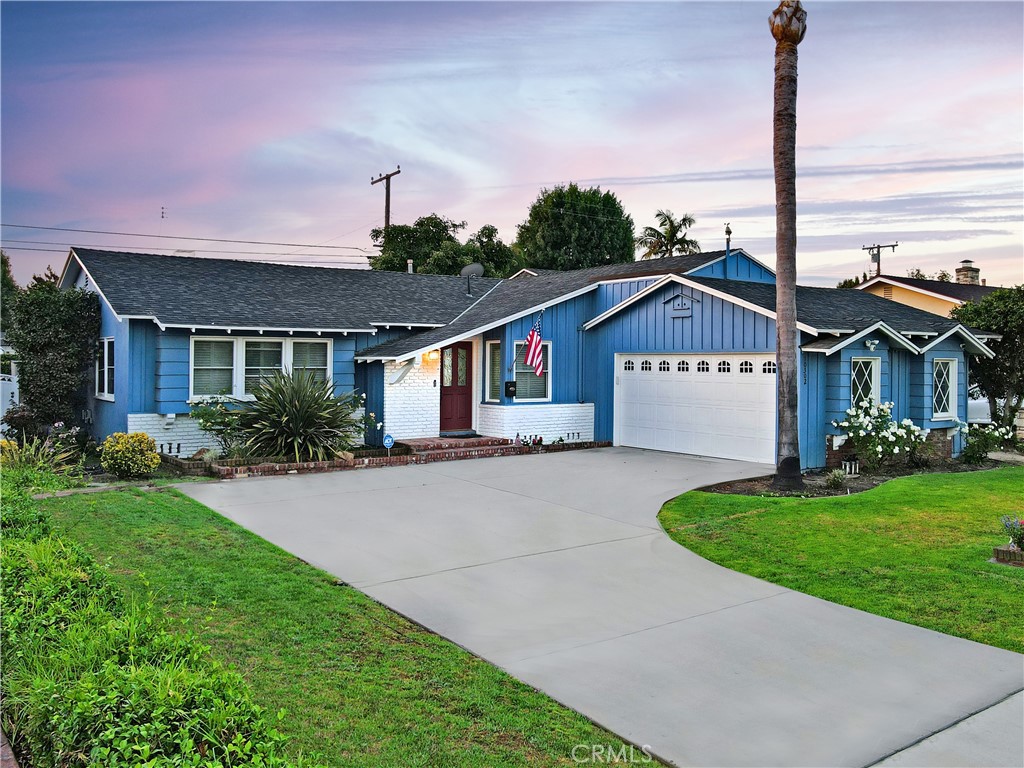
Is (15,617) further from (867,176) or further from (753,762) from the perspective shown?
(867,176)

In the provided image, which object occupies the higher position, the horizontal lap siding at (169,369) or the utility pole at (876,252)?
the utility pole at (876,252)

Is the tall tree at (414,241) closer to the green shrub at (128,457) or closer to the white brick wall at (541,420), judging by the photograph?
the white brick wall at (541,420)

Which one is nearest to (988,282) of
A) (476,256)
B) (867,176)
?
(476,256)

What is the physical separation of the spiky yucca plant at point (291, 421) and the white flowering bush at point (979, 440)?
13413 millimetres

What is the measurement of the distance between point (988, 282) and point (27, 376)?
1899 inches

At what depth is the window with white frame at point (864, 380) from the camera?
14852 millimetres

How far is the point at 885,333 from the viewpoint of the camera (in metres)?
15.1

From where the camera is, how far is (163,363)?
1466 cm

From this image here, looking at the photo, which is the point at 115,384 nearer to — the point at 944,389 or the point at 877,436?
the point at 877,436

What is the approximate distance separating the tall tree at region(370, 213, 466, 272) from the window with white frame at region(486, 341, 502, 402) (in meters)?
22.9

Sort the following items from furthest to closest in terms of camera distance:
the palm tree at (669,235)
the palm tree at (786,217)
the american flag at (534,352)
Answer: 1. the palm tree at (669,235)
2. the american flag at (534,352)
3. the palm tree at (786,217)

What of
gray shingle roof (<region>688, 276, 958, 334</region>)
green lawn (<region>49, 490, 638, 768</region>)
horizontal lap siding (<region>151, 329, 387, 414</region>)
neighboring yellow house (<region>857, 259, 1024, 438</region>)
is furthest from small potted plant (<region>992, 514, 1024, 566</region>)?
neighboring yellow house (<region>857, 259, 1024, 438</region>)

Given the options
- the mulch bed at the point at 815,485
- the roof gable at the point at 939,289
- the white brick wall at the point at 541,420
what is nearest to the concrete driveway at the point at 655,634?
the mulch bed at the point at 815,485

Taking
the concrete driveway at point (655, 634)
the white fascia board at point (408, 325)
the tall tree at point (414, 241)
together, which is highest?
the tall tree at point (414, 241)
